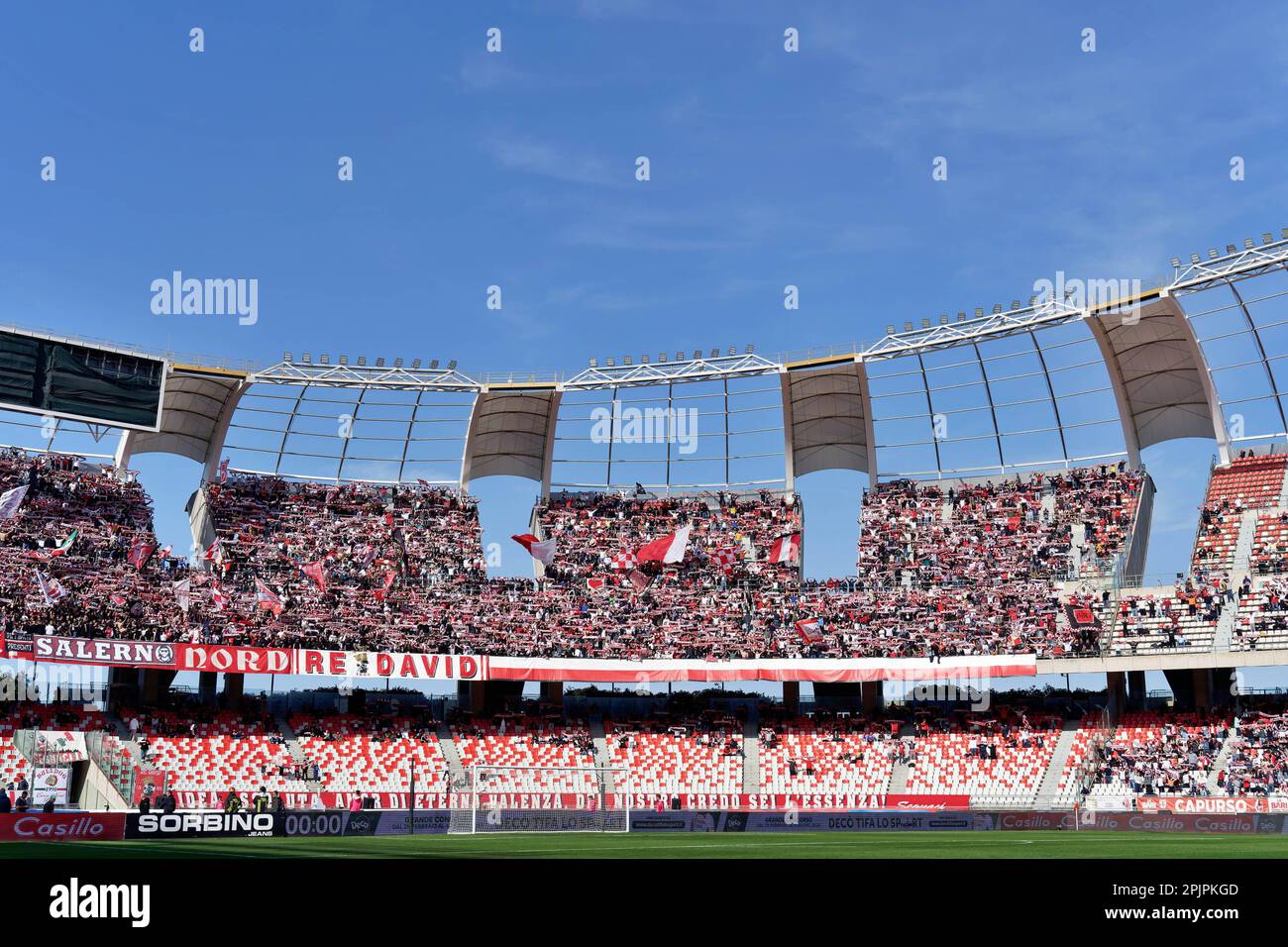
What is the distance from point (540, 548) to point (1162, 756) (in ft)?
112

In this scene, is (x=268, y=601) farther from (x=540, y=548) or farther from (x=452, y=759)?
(x=540, y=548)

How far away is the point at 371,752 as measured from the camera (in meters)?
57.0

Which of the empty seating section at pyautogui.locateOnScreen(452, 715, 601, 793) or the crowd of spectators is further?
the empty seating section at pyautogui.locateOnScreen(452, 715, 601, 793)

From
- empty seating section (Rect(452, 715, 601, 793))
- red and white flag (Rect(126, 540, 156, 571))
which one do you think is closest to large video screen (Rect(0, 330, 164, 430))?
red and white flag (Rect(126, 540, 156, 571))

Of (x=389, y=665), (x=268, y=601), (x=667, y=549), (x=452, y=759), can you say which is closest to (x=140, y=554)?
(x=268, y=601)

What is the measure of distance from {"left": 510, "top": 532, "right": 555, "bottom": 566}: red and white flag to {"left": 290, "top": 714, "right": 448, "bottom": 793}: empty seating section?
12.4 m

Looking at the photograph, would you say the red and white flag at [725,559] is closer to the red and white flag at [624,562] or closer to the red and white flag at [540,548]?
the red and white flag at [624,562]

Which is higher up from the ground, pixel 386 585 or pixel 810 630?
pixel 386 585

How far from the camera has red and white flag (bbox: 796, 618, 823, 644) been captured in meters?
62.9

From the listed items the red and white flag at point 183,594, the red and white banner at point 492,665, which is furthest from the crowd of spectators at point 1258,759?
the red and white flag at point 183,594

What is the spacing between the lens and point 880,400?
68750 millimetres

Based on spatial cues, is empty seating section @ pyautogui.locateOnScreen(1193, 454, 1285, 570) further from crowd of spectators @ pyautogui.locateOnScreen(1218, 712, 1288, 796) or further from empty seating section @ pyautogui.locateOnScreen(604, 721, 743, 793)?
empty seating section @ pyautogui.locateOnScreen(604, 721, 743, 793)

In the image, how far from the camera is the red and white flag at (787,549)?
6925cm

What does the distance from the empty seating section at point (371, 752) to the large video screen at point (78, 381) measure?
17.9 metres
